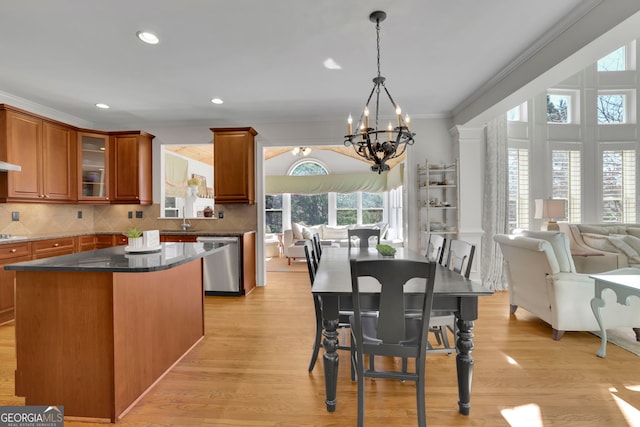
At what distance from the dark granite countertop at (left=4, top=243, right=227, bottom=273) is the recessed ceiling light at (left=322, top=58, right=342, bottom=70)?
6.79 ft

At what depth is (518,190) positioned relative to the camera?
510 centimetres

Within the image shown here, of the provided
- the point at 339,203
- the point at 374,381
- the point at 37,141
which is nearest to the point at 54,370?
the point at 374,381

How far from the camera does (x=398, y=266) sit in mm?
1486

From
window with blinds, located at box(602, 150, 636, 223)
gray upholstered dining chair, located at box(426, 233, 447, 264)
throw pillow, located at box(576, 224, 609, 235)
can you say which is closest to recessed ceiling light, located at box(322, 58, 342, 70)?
gray upholstered dining chair, located at box(426, 233, 447, 264)

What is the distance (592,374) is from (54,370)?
350 centimetres

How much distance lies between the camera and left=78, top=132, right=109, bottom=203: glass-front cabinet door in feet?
14.7

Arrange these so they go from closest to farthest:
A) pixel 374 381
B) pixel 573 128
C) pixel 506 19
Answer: pixel 374 381
pixel 506 19
pixel 573 128

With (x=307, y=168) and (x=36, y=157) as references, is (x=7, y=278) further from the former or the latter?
(x=307, y=168)

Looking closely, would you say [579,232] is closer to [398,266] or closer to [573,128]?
[573,128]

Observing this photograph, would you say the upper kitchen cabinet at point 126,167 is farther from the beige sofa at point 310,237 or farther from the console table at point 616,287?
the console table at point 616,287

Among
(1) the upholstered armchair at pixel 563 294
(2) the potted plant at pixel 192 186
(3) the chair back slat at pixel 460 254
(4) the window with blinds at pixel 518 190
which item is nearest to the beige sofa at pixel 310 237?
(4) the window with blinds at pixel 518 190

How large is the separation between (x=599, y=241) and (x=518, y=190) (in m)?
1.26

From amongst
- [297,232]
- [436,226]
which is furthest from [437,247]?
[297,232]

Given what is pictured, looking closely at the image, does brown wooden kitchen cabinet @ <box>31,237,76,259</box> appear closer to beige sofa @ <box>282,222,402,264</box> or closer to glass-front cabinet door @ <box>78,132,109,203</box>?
glass-front cabinet door @ <box>78,132,109,203</box>
